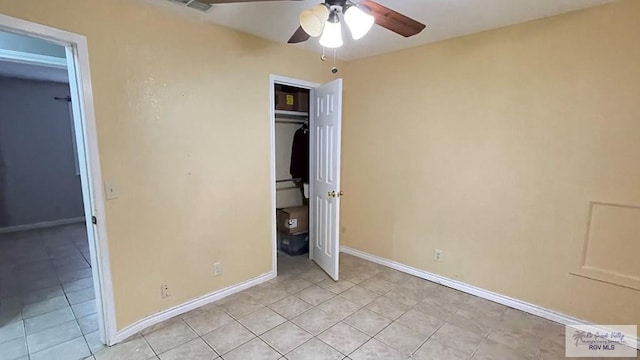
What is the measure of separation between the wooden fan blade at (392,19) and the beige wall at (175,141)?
4.56ft

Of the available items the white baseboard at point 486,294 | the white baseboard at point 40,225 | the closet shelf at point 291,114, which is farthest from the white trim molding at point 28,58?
the white baseboard at point 486,294

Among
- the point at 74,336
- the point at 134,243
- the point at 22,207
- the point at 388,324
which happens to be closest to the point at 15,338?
the point at 74,336

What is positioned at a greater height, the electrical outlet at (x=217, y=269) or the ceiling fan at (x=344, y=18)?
the ceiling fan at (x=344, y=18)

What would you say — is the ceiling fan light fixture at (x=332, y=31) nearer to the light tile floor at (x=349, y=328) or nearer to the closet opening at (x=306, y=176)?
the closet opening at (x=306, y=176)

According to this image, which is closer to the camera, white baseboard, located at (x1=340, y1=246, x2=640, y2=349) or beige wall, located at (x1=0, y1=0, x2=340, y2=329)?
beige wall, located at (x1=0, y1=0, x2=340, y2=329)

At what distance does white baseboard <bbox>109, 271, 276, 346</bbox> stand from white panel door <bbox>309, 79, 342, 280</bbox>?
639 mm

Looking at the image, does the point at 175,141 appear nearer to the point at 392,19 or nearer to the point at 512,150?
the point at 392,19

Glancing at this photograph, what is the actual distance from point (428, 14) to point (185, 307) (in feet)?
9.92

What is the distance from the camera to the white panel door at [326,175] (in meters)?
2.89

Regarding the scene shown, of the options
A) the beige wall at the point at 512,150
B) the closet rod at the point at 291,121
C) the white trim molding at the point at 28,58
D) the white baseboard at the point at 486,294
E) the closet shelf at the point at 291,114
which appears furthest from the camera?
the closet rod at the point at 291,121

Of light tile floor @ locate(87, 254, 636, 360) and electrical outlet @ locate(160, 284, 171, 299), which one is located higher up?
electrical outlet @ locate(160, 284, 171, 299)

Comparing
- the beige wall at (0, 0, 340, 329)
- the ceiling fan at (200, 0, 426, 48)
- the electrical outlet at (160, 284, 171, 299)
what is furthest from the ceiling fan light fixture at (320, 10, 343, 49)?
the electrical outlet at (160, 284, 171, 299)

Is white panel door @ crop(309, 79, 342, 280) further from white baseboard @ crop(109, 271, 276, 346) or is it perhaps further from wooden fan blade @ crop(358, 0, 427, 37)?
wooden fan blade @ crop(358, 0, 427, 37)

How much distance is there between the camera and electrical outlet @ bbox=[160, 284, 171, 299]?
231 cm
